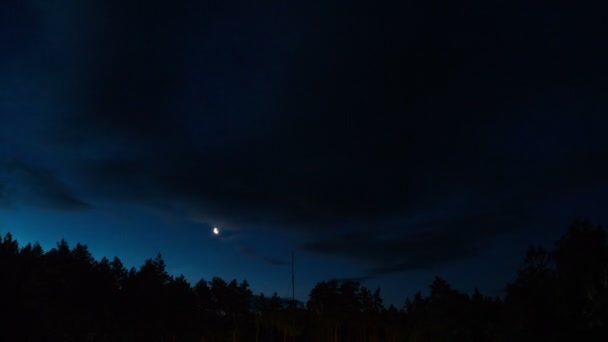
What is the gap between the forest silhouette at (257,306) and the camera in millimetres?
23234

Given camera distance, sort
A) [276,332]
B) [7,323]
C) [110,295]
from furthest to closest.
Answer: [276,332] → [110,295] → [7,323]

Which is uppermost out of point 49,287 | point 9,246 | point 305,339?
point 9,246

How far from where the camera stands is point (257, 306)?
8594cm

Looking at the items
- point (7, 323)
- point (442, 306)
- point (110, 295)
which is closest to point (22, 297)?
point (7, 323)

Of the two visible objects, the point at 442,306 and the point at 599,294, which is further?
the point at 442,306

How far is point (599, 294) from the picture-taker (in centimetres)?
1914

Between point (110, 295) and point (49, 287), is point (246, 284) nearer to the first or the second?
point (110, 295)

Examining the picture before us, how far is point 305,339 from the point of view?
335ft

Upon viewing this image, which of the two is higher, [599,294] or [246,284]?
[246,284]

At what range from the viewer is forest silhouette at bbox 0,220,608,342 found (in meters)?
23.2

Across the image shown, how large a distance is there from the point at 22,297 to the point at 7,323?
386cm

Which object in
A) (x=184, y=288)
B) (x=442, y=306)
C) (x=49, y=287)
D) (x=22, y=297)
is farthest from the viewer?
(x=442, y=306)

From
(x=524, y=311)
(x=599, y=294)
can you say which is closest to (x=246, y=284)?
(x=524, y=311)

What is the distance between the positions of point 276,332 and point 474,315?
36755 millimetres
